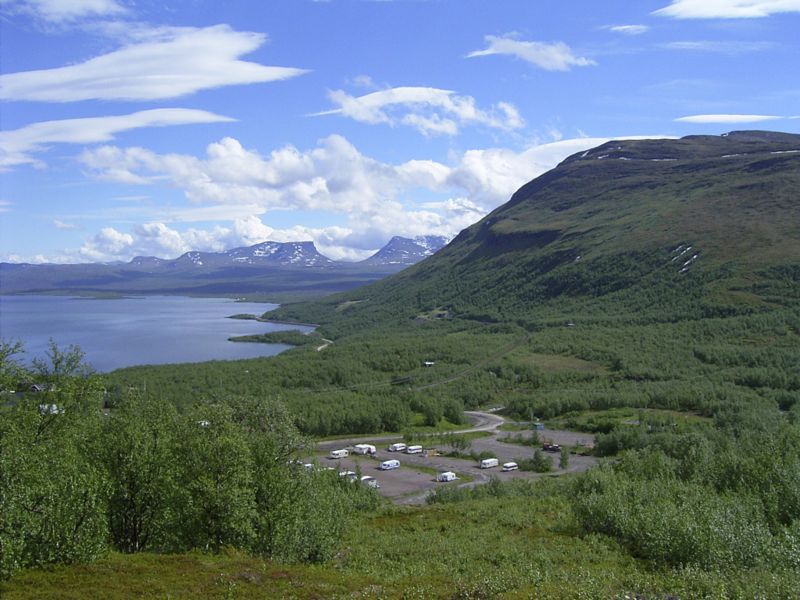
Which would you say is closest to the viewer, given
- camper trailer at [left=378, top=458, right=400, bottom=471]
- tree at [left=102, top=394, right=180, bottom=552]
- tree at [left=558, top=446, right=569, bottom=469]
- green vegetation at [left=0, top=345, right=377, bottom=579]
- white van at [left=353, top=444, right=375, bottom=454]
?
green vegetation at [left=0, top=345, right=377, bottom=579]

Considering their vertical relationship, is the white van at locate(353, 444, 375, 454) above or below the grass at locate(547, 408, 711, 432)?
above

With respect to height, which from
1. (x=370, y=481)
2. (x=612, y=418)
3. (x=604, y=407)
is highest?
(x=370, y=481)

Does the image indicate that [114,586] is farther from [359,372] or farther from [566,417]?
[359,372]

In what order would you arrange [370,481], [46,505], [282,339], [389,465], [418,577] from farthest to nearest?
[282,339] → [389,465] → [370,481] → [418,577] → [46,505]

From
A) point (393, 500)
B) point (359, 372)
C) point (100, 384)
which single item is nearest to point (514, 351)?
point (359, 372)

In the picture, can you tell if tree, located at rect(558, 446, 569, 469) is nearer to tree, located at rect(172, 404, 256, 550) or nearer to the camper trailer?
the camper trailer

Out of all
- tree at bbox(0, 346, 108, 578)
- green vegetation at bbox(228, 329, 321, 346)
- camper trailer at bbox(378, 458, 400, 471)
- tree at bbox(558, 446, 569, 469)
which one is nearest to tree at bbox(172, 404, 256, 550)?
tree at bbox(0, 346, 108, 578)

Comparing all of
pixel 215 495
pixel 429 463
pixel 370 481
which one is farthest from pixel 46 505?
pixel 429 463

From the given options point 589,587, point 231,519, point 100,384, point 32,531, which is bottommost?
point 589,587

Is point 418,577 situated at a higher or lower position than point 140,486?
lower

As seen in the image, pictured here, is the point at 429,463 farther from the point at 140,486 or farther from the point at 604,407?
the point at 140,486

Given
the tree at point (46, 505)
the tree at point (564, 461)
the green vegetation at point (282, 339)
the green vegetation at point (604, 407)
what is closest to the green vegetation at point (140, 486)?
the tree at point (46, 505)
